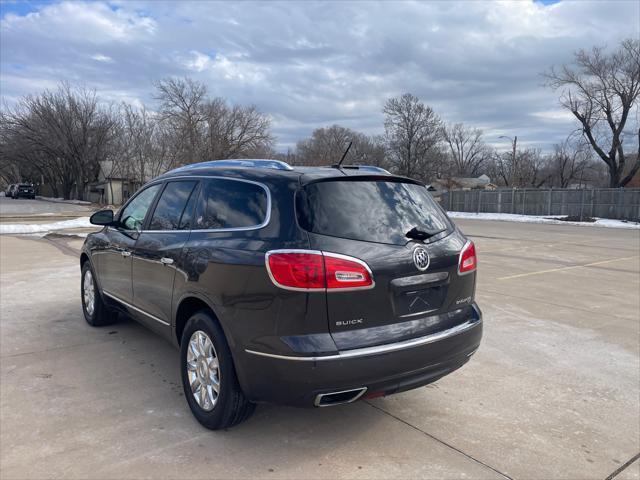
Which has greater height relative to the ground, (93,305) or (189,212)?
(189,212)

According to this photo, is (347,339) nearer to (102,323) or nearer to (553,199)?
(102,323)

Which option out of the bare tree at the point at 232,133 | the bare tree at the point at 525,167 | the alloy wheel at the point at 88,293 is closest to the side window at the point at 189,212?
the alloy wheel at the point at 88,293

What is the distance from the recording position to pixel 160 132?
164 feet

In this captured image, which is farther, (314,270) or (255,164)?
(255,164)

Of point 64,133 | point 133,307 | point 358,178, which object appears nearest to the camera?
point 358,178

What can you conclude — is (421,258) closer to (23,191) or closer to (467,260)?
(467,260)

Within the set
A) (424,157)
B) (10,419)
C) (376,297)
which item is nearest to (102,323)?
(10,419)

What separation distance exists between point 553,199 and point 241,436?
39.3 meters

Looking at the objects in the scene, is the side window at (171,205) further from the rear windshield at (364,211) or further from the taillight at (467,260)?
the taillight at (467,260)

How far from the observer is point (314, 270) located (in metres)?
2.74

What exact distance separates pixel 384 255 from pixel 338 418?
1366 mm

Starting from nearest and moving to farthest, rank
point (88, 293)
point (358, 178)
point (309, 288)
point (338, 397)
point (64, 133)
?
point (309, 288) → point (338, 397) → point (358, 178) → point (88, 293) → point (64, 133)

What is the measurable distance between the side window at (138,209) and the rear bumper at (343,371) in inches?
86.3

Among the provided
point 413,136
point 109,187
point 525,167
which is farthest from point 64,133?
point 525,167
